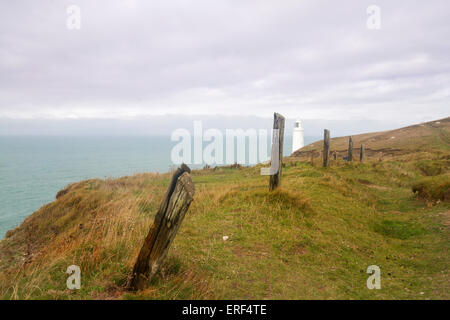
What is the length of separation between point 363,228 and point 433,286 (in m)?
3.26

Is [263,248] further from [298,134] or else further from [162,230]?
[298,134]

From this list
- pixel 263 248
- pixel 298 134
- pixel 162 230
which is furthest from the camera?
pixel 298 134

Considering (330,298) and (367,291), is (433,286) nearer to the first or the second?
(367,291)

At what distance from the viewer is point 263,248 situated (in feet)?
20.8

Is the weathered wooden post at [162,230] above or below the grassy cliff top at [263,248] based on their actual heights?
above

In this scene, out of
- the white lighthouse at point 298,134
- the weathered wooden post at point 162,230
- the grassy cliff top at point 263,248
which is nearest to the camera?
the weathered wooden post at point 162,230

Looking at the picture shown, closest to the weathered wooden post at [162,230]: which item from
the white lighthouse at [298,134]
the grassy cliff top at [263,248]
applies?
the grassy cliff top at [263,248]

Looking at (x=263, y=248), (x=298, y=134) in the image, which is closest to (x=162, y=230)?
(x=263, y=248)

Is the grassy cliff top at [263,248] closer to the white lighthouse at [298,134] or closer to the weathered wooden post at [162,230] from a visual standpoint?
the weathered wooden post at [162,230]

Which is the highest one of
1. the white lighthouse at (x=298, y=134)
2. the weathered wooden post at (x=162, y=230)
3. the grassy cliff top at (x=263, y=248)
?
the white lighthouse at (x=298, y=134)

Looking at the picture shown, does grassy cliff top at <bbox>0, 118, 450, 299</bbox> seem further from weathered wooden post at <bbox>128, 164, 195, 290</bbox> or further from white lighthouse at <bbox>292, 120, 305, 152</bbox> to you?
white lighthouse at <bbox>292, 120, 305, 152</bbox>

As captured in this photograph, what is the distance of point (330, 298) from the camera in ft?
14.9

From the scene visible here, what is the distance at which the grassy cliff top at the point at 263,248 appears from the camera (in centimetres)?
426
